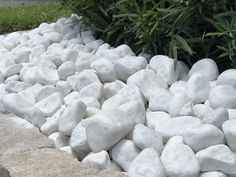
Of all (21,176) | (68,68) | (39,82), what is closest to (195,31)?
(68,68)

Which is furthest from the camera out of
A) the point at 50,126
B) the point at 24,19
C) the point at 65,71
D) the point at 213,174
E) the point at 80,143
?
the point at 24,19

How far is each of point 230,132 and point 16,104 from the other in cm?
128

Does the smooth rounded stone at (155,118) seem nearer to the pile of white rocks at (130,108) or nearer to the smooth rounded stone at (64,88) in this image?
the pile of white rocks at (130,108)

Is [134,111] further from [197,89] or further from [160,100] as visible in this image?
[197,89]

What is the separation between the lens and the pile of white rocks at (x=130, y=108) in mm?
2221

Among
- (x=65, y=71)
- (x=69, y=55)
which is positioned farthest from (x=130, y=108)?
(x=69, y=55)

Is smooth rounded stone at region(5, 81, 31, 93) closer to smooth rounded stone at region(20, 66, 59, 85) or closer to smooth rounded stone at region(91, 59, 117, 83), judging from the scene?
smooth rounded stone at region(20, 66, 59, 85)

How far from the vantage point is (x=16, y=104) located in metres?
2.98

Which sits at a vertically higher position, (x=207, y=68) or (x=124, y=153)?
(x=207, y=68)

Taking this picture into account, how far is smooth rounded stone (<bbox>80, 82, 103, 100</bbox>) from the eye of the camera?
9.51ft

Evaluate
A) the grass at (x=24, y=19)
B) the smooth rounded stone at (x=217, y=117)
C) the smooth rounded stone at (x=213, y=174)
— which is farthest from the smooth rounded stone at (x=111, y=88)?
the grass at (x=24, y=19)

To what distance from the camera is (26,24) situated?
6.61 meters

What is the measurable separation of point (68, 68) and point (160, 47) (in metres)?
0.58

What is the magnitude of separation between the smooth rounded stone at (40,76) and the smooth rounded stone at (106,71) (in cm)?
36
